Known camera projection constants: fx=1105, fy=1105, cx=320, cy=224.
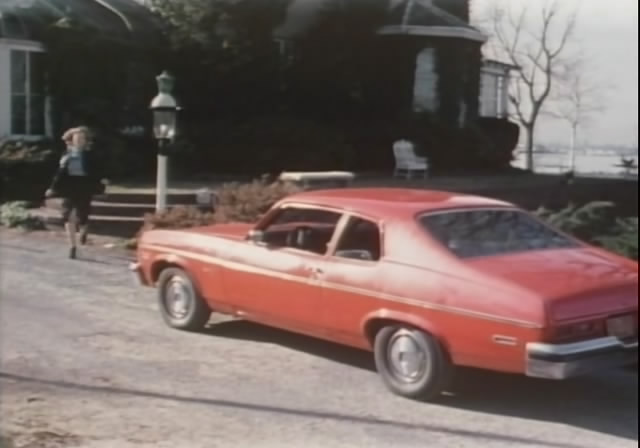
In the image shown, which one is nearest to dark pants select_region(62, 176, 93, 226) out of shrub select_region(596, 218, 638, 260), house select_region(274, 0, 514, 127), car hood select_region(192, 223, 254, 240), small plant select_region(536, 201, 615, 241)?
house select_region(274, 0, 514, 127)

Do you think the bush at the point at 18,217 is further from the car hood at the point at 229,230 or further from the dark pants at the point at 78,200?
the car hood at the point at 229,230

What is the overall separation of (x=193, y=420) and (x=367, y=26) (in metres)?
0.84

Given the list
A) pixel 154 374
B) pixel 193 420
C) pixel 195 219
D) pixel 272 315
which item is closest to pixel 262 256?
pixel 272 315

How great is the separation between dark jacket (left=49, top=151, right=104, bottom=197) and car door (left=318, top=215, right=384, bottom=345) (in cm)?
119

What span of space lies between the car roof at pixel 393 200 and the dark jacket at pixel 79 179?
0.85 meters

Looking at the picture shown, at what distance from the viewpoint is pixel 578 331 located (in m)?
2.81

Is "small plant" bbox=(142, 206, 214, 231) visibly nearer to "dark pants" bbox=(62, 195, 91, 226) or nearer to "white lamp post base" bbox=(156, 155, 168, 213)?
"white lamp post base" bbox=(156, 155, 168, 213)

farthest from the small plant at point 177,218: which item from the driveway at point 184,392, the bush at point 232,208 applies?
the driveway at point 184,392

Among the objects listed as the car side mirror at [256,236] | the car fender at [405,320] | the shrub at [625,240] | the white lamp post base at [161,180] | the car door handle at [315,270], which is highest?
the white lamp post base at [161,180]

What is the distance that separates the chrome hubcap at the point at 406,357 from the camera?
290 centimetres

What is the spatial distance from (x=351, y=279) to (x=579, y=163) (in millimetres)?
873

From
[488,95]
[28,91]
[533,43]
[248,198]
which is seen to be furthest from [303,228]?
[28,91]

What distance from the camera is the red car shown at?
2.70 m

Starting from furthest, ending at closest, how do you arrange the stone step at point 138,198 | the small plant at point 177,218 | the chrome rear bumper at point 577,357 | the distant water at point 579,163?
the chrome rear bumper at point 577,357 → the small plant at point 177,218 → the distant water at point 579,163 → the stone step at point 138,198
